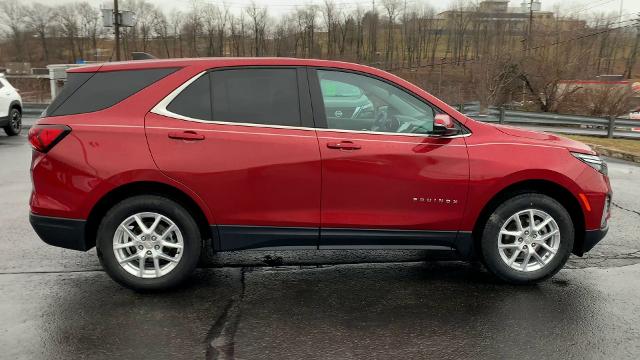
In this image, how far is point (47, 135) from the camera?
12.5 ft

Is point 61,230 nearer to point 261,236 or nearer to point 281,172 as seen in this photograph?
point 261,236

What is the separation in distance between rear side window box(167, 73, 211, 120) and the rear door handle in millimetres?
147

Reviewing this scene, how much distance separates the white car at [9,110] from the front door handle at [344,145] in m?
12.0

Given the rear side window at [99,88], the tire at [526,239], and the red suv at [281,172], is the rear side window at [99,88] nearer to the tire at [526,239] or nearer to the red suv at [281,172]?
the red suv at [281,172]

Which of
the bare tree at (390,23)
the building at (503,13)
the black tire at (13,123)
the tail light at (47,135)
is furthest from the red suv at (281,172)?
the bare tree at (390,23)

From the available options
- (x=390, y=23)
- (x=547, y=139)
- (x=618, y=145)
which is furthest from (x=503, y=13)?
(x=547, y=139)

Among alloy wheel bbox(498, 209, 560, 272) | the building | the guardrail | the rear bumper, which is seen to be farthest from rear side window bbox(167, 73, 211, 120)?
the building

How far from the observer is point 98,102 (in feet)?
12.8

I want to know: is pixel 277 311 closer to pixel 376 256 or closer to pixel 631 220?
pixel 376 256

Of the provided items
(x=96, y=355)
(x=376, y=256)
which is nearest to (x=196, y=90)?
(x=96, y=355)

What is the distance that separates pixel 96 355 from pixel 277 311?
47.6 inches

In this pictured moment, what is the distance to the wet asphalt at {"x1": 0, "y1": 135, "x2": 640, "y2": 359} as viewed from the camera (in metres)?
3.21

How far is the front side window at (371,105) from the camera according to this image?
159 inches

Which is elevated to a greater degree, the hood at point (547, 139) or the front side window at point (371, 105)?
the front side window at point (371, 105)
